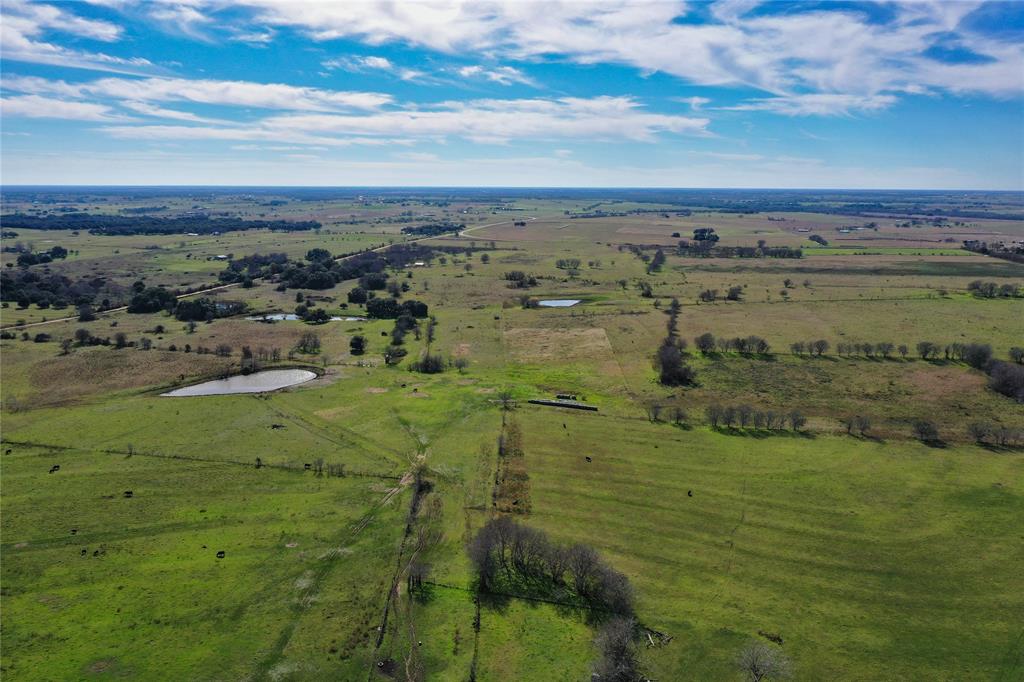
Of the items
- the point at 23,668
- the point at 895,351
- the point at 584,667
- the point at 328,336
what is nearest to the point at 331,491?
the point at 23,668

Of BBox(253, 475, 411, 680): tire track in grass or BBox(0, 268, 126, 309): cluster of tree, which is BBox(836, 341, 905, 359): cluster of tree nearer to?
BBox(253, 475, 411, 680): tire track in grass

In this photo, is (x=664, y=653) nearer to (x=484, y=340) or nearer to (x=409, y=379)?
(x=409, y=379)

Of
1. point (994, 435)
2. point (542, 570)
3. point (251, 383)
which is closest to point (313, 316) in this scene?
point (251, 383)

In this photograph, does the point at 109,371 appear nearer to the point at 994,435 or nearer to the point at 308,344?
the point at 308,344

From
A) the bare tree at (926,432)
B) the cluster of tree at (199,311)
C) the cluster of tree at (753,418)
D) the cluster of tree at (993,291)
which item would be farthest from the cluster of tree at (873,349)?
the cluster of tree at (199,311)

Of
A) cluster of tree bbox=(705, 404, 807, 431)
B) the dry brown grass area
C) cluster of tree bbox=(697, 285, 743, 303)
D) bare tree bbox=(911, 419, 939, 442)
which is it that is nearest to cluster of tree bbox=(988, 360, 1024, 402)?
bare tree bbox=(911, 419, 939, 442)
